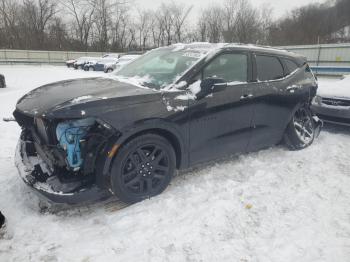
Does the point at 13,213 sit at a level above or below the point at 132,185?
below

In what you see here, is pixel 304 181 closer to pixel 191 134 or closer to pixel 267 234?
pixel 267 234

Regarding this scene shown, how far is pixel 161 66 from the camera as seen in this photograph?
410 cm

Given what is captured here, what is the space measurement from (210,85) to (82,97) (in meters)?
1.43

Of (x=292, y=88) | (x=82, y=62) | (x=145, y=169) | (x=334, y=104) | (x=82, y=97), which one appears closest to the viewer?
(x=82, y=97)

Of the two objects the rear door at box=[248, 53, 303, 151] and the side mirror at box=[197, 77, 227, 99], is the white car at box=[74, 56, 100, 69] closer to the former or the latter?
the rear door at box=[248, 53, 303, 151]

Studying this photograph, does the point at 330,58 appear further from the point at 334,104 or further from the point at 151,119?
the point at 151,119

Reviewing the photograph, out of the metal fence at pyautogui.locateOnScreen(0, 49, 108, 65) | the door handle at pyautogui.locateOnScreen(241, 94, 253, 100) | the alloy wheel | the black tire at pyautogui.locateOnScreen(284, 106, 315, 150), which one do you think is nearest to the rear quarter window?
the black tire at pyautogui.locateOnScreen(284, 106, 315, 150)

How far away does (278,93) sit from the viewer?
4.57m

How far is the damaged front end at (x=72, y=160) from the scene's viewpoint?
285cm

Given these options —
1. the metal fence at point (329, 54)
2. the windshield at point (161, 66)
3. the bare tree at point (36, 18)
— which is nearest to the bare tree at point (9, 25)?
the bare tree at point (36, 18)

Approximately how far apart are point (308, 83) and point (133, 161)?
3577 mm

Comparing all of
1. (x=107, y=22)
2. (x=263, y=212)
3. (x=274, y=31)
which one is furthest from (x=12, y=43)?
(x=263, y=212)

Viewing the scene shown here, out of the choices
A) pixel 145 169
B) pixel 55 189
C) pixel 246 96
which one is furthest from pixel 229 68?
pixel 55 189

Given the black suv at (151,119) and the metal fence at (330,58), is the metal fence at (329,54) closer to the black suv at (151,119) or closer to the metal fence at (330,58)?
the metal fence at (330,58)
